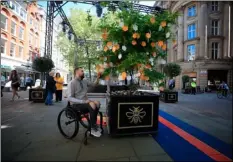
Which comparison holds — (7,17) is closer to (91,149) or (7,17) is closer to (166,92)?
(166,92)

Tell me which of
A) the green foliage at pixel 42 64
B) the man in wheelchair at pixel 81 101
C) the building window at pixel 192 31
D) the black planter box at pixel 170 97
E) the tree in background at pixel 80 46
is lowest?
the black planter box at pixel 170 97

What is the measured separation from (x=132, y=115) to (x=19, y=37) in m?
22.7

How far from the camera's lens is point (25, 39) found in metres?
22.5

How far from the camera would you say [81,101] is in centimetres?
339

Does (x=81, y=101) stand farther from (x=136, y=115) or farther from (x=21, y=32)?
(x=21, y=32)

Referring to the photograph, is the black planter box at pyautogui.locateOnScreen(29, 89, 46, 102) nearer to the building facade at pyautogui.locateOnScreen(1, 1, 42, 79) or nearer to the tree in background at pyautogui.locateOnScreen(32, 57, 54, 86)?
the tree in background at pyautogui.locateOnScreen(32, 57, 54, 86)

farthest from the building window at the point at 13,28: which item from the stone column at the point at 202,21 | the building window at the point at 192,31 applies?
the building window at the point at 192,31

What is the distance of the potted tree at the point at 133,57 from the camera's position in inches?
138

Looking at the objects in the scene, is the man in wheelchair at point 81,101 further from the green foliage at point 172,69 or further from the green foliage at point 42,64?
the green foliage at point 172,69

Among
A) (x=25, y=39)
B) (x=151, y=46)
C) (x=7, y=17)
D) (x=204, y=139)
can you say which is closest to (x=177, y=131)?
(x=204, y=139)

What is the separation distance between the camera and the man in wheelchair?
340 centimetres

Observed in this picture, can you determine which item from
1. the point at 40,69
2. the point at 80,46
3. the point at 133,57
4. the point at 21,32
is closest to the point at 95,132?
the point at 133,57

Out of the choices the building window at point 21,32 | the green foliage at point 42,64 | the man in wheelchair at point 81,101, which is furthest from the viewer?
the building window at point 21,32

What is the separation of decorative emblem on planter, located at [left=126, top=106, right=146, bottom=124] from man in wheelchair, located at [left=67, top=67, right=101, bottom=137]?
0.71 m
